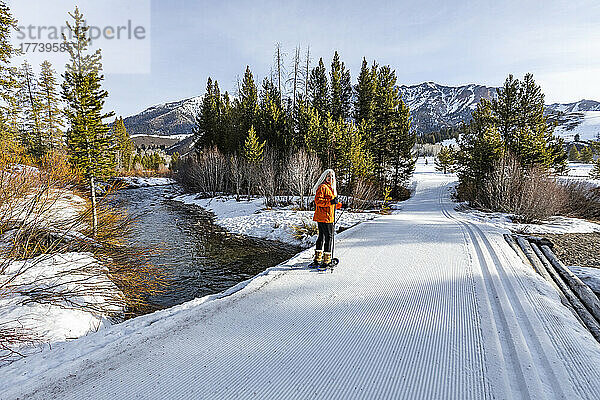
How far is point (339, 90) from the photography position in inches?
1155

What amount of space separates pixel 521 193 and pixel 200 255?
49.4 feet

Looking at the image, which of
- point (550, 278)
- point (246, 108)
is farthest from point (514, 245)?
point (246, 108)

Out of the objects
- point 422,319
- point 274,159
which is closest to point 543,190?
point 422,319

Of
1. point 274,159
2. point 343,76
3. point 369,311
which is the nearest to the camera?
point 369,311

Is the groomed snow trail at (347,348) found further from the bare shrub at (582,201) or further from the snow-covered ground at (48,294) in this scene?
the bare shrub at (582,201)

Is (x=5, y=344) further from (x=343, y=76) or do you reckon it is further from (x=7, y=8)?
(x=343, y=76)

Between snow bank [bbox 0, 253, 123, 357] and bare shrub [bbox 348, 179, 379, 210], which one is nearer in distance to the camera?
snow bank [bbox 0, 253, 123, 357]

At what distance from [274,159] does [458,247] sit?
22.3m

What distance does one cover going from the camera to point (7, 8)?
13.0m

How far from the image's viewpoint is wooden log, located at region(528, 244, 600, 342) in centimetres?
356

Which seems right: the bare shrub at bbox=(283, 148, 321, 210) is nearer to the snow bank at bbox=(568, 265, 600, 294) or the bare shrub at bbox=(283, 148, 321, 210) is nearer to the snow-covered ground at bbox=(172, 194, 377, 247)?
the snow-covered ground at bbox=(172, 194, 377, 247)

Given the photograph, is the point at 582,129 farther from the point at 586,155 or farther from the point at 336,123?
the point at 336,123

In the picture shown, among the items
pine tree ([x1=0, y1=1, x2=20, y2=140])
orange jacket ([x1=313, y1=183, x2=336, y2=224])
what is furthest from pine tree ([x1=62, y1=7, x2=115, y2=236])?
orange jacket ([x1=313, y1=183, x2=336, y2=224])

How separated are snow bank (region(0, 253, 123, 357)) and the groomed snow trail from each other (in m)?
2.32
